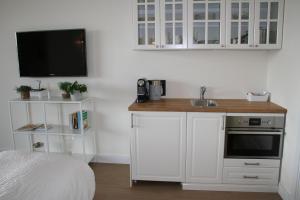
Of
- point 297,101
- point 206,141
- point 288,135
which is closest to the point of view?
point 297,101

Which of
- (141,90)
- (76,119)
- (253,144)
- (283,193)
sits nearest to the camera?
(283,193)

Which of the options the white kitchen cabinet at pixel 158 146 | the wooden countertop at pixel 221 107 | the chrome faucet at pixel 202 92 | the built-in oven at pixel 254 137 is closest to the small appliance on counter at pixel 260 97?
the wooden countertop at pixel 221 107

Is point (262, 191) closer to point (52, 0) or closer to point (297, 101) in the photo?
point (297, 101)

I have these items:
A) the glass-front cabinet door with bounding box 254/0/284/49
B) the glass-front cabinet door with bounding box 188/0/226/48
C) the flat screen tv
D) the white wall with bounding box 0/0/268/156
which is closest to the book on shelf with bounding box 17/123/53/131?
the white wall with bounding box 0/0/268/156

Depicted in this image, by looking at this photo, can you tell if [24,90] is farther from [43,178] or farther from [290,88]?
[290,88]

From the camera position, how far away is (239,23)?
102 inches

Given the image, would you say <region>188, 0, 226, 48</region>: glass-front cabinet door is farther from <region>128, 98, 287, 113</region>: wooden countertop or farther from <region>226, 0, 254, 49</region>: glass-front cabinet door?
<region>128, 98, 287, 113</region>: wooden countertop

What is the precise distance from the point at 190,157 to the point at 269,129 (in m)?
0.91

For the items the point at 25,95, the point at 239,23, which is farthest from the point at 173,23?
the point at 25,95

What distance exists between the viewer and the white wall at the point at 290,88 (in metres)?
2.21

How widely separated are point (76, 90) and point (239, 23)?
7.01ft

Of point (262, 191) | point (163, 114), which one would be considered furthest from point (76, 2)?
point (262, 191)

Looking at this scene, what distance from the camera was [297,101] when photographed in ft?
7.18

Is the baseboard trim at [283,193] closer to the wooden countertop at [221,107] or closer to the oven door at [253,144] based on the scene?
the oven door at [253,144]
